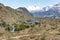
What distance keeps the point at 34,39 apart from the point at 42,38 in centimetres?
149

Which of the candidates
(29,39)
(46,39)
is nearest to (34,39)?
(29,39)

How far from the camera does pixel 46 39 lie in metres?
24.0

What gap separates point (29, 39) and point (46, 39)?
9.54 feet

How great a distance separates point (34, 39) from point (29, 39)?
0.67 m

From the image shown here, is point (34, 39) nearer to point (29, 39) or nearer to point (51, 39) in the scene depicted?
point (29, 39)

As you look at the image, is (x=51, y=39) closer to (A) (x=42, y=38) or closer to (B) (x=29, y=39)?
(A) (x=42, y=38)

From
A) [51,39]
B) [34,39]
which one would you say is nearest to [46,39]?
[51,39]

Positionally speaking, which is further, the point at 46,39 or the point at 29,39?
the point at 29,39

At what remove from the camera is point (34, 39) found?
85.4 feet

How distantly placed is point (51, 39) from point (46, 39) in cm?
74

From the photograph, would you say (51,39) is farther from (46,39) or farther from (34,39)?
(34,39)

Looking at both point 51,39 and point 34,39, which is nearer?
point 51,39

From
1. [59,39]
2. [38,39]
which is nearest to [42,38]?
[38,39]

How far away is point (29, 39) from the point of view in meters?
26.0
